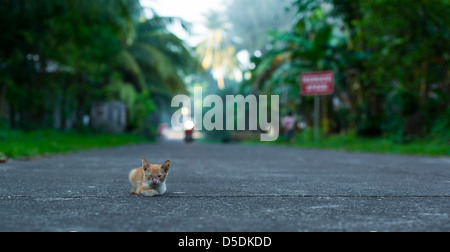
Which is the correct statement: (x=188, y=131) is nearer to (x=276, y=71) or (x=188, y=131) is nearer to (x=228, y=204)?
(x=276, y=71)

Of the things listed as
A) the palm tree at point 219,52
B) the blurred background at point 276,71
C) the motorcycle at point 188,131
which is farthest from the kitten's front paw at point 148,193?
the palm tree at point 219,52

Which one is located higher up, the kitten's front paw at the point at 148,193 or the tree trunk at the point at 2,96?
the tree trunk at the point at 2,96

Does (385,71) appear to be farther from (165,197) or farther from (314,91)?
(165,197)

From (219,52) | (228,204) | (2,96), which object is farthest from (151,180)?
(219,52)

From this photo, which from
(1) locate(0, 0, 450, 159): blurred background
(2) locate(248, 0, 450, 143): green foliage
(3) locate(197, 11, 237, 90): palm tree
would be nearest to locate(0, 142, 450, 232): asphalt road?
(1) locate(0, 0, 450, 159): blurred background

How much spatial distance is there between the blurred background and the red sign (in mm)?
750

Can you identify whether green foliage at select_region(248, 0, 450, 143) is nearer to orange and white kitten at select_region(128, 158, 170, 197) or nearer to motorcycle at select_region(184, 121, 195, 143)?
motorcycle at select_region(184, 121, 195, 143)

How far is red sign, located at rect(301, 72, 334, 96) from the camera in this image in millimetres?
15188

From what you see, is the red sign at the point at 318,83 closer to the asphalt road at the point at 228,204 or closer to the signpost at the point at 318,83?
the signpost at the point at 318,83

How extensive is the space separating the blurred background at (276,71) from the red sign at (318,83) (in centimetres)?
75

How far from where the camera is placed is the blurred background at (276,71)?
1181 centimetres

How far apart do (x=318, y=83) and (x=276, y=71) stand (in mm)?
4373

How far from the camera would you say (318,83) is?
15430 millimetres
